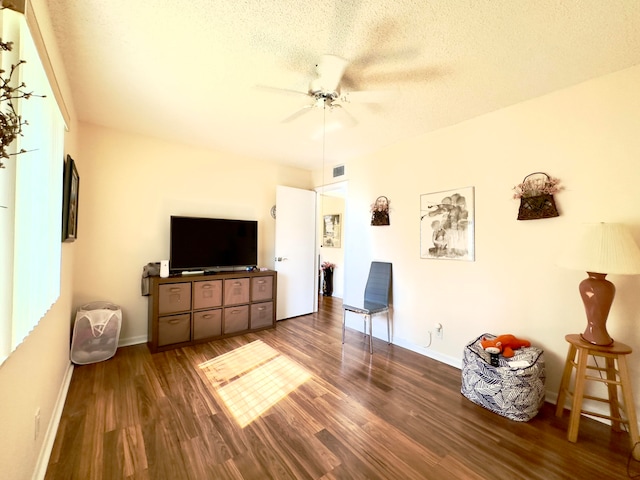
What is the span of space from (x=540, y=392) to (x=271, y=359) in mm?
2330

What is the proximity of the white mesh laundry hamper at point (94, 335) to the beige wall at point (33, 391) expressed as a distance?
618 mm

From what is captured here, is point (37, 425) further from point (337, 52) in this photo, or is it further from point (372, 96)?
point (372, 96)

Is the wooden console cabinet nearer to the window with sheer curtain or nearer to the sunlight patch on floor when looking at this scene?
the sunlight patch on floor

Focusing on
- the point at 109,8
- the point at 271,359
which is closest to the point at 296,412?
the point at 271,359

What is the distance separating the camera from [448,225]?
2.90m

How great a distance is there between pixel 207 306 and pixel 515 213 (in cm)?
344

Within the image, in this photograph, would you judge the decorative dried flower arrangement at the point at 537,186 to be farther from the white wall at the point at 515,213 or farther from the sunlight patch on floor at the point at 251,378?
the sunlight patch on floor at the point at 251,378

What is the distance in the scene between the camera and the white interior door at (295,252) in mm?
4305

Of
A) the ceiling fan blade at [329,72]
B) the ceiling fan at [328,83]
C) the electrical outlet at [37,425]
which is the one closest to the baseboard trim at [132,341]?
the electrical outlet at [37,425]

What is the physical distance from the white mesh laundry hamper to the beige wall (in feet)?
2.03

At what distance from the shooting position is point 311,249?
4.67 metres

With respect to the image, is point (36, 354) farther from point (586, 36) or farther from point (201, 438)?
point (586, 36)

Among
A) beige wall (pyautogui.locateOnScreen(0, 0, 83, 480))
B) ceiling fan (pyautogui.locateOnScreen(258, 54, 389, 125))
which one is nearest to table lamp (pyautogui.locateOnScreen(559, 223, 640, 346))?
ceiling fan (pyautogui.locateOnScreen(258, 54, 389, 125))

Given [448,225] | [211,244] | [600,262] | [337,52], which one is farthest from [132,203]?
[600,262]
